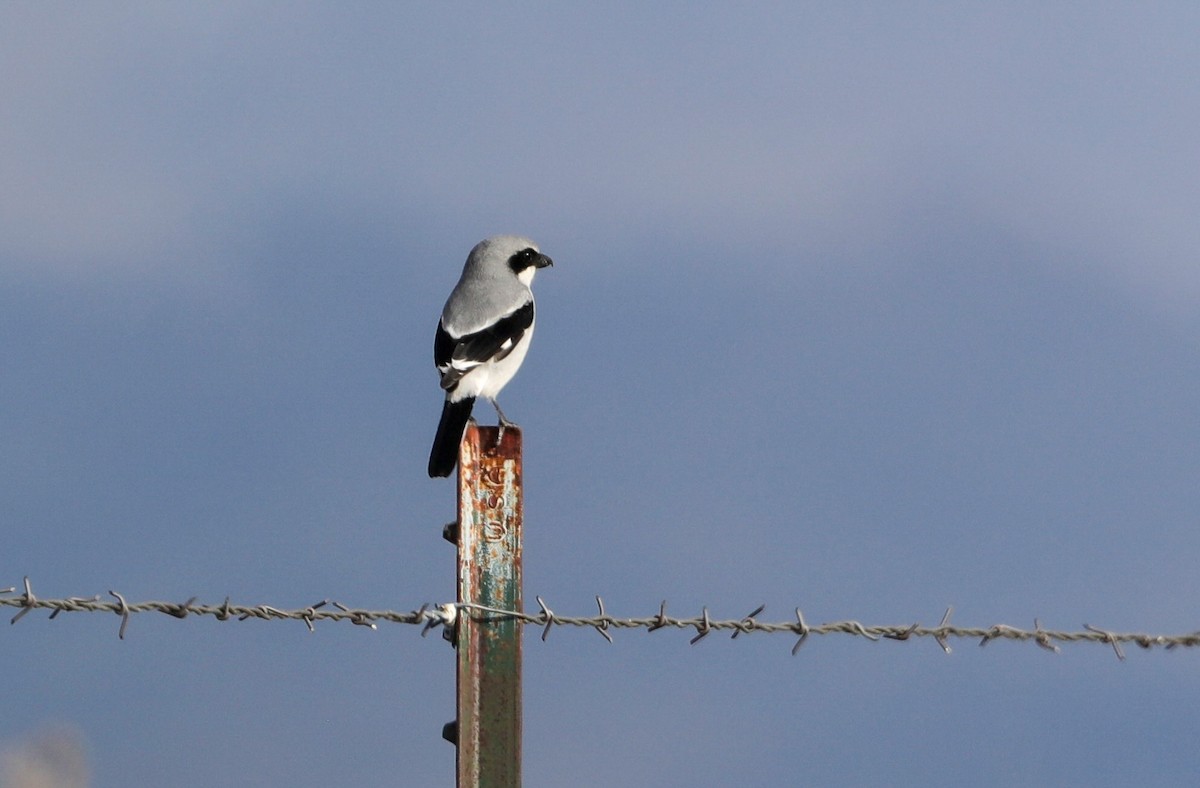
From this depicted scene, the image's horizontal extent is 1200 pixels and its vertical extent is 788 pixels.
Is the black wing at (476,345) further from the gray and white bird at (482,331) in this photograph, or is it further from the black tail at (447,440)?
the black tail at (447,440)

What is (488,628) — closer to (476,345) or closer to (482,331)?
(476,345)

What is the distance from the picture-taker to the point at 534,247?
Result: 31.7 ft

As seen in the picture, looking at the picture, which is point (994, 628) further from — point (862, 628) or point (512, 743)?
point (512, 743)

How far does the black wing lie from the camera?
7992 mm

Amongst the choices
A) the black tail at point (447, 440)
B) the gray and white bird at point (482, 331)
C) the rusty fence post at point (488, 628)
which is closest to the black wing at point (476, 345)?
the gray and white bird at point (482, 331)

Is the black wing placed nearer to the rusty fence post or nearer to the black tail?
the black tail

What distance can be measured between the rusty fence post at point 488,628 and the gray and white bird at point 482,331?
6.79ft

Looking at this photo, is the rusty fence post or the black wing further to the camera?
the black wing

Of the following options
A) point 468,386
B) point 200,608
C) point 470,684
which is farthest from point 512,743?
point 468,386

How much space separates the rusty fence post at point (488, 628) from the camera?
4.91 metres

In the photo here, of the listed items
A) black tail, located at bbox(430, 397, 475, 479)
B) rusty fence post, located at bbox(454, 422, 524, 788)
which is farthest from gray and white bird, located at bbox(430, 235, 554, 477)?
rusty fence post, located at bbox(454, 422, 524, 788)

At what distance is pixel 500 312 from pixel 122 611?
13.8 feet

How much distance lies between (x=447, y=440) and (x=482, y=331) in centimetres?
124

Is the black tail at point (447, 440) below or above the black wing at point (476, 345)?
below
